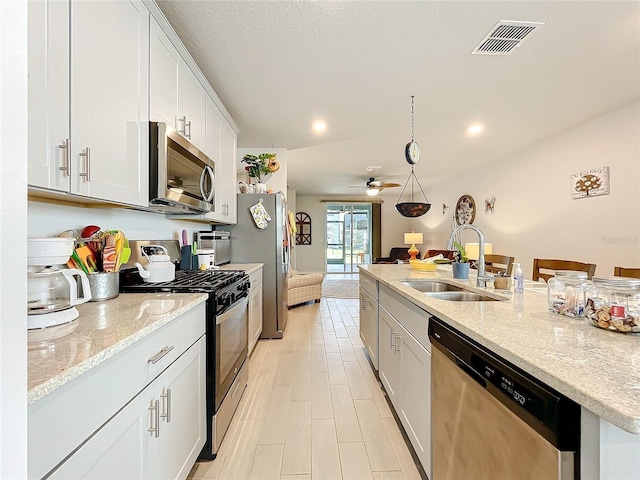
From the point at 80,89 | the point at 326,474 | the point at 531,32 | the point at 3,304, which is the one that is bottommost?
the point at 326,474

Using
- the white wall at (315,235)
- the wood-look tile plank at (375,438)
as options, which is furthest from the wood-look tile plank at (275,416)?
the white wall at (315,235)

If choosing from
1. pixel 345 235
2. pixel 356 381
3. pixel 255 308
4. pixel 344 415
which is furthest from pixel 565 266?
pixel 345 235

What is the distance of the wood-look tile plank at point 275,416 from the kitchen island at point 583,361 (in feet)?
4.05

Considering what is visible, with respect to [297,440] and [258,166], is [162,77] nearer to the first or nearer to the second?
[258,166]

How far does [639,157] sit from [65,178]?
181 inches

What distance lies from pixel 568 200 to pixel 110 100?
485 centimetres

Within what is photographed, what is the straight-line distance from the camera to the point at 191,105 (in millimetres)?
2176

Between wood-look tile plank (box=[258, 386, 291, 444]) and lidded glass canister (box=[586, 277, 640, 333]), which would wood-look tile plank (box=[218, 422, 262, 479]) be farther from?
lidded glass canister (box=[586, 277, 640, 333])

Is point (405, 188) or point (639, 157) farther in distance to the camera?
point (405, 188)

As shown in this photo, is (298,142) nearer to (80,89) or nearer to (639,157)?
(80,89)

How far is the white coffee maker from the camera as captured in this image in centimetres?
95

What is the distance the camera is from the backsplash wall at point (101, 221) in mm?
1306

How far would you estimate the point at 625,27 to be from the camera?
6.28 feet

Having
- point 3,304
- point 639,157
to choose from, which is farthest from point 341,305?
point 3,304
